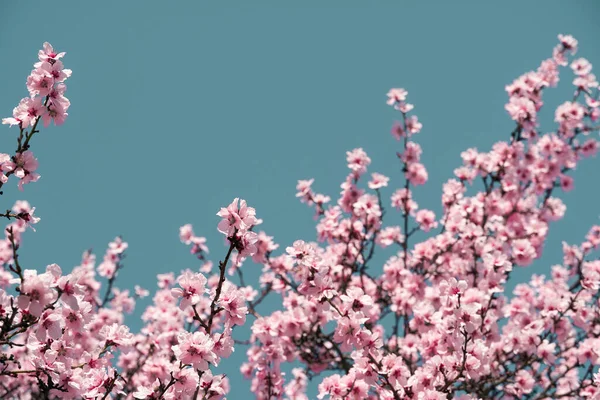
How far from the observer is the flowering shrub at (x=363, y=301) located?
3.70 m

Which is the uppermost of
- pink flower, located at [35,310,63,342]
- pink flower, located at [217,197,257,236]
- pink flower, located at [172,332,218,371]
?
pink flower, located at [217,197,257,236]

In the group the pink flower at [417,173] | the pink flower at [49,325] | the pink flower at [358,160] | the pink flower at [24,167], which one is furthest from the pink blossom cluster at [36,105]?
the pink flower at [417,173]

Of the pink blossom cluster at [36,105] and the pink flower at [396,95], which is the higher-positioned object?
the pink flower at [396,95]

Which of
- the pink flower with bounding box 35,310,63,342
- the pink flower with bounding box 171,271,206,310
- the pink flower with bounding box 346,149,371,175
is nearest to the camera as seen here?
the pink flower with bounding box 35,310,63,342

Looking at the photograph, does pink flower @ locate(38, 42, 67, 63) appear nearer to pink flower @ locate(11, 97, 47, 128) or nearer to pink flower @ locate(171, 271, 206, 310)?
pink flower @ locate(11, 97, 47, 128)

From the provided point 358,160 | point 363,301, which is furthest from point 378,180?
point 363,301

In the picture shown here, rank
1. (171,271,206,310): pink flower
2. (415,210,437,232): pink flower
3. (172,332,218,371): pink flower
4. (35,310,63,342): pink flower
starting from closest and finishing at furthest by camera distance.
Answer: (35,310,63,342): pink flower, (172,332,218,371): pink flower, (171,271,206,310): pink flower, (415,210,437,232): pink flower

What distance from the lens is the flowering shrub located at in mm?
3695

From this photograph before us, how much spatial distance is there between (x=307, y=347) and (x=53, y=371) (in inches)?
183

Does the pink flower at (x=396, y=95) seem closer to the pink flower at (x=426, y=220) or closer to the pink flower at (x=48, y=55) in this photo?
the pink flower at (x=426, y=220)

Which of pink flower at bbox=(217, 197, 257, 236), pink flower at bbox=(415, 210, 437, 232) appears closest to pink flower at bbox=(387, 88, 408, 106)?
pink flower at bbox=(415, 210, 437, 232)

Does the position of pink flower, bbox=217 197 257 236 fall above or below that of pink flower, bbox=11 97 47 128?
below

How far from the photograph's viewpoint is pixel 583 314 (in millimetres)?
7418

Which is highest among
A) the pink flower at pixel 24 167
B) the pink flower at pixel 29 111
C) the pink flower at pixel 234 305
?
the pink flower at pixel 29 111
